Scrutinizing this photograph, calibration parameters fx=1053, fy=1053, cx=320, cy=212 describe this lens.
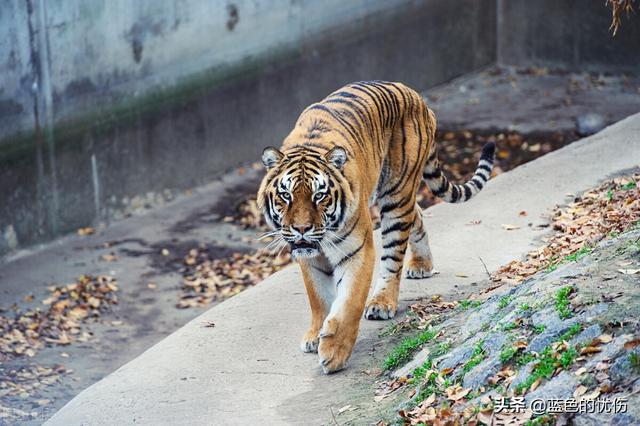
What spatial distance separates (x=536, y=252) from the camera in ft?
24.3

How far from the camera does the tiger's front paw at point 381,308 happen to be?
270 inches

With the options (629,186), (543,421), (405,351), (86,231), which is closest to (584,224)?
(629,186)

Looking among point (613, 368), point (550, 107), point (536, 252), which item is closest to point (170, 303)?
point (536, 252)

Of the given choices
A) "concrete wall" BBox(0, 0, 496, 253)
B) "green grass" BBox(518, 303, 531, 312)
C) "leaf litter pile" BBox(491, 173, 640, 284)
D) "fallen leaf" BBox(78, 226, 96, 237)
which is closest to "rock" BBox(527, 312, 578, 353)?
"green grass" BBox(518, 303, 531, 312)

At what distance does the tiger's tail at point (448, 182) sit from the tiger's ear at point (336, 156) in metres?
1.42

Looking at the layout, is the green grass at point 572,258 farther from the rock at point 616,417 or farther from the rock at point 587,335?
the rock at point 616,417

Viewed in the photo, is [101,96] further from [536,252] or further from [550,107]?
[550,107]

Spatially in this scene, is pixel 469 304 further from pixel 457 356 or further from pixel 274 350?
pixel 274 350

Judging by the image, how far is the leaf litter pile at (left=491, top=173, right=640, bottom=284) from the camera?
6.90m

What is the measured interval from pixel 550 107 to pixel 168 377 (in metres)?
9.00

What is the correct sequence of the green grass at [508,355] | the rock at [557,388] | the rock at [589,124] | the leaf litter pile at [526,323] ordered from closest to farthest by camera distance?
the rock at [557,388] < the leaf litter pile at [526,323] < the green grass at [508,355] < the rock at [589,124]

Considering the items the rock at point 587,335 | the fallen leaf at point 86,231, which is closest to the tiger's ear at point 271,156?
the rock at point 587,335

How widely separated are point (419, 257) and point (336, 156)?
1.63 m

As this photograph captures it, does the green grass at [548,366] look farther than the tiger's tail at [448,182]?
No
